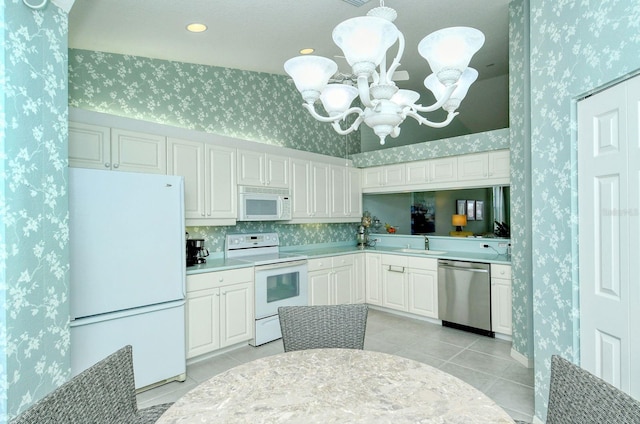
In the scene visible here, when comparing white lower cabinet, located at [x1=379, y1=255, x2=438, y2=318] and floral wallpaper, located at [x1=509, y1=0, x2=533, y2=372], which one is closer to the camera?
floral wallpaper, located at [x1=509, y1=0, x2=533, y2=372]

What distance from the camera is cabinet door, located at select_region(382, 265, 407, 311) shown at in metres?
4.48

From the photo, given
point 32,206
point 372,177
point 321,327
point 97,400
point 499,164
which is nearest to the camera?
point 97,400

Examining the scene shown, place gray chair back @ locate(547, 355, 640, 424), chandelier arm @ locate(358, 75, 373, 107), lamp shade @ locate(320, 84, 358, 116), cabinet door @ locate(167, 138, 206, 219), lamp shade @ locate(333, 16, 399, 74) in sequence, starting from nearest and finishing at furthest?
gray chair back @ locate(547, 355, 640, 424)
lamp shade @ locate(333, 16, 399, 74)
chandelier arm @ locate(358, 75, 373, 107)
lamp shade @ locate(320, 84, 358, 116)
cabinet door @ locate(167, 138, 206, 219)

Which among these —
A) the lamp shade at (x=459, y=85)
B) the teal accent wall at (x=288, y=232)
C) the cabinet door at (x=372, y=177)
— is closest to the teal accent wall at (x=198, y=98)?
the cabinet door at (x=372, y=177)

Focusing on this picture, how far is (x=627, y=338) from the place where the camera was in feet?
5.30

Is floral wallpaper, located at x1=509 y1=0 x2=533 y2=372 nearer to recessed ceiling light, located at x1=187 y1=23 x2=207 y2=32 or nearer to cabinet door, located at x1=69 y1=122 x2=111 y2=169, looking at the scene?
recessed ceiling light, located at x1=187 y1=23 x2=207 y2=32

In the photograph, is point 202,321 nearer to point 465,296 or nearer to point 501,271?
point 465,296

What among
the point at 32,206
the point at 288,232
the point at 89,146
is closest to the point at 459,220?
the point at 288,232

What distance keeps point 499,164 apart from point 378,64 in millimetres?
3004

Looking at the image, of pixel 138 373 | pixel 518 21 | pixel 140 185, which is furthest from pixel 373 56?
pixel 138 373

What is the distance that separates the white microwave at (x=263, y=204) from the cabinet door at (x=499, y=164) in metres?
2.41

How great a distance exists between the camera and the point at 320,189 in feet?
15.6

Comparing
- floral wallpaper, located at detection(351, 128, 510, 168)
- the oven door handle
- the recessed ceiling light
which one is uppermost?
the recessed ceiling light

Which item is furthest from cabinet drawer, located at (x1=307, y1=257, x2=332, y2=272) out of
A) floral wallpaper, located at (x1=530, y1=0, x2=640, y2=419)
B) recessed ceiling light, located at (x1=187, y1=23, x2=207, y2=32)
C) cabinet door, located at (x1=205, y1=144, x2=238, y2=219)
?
recessed ceiling light, located at (x1=187, y1=23, x2=207, y2=32)
